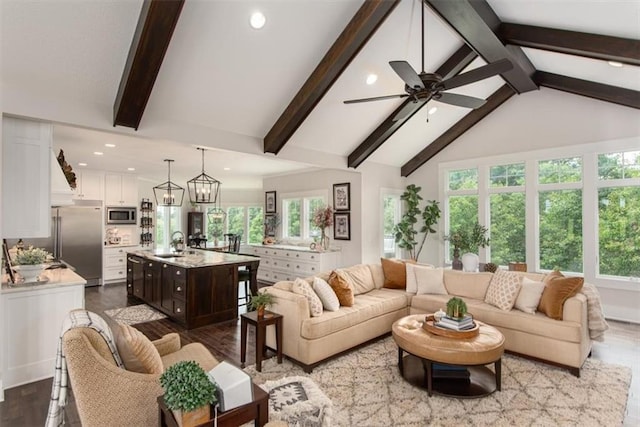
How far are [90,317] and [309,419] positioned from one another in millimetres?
1499

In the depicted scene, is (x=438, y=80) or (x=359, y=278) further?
(x=359, y=278)

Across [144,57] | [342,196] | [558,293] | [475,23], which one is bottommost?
[558,293]

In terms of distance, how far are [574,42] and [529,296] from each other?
2929mm

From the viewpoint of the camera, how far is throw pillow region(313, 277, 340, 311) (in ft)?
12.4

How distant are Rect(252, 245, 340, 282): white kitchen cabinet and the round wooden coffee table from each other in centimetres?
349

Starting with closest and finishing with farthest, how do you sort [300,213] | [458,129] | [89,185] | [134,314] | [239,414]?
[239,414]
[134,314]
[458,129]
[89,185]
[300,213]

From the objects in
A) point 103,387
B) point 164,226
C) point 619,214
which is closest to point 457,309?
point 103,387

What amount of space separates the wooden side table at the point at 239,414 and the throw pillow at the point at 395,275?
3.48 meters

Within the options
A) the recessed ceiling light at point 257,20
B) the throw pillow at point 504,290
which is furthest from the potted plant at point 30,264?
the throw pillow at point 504,290

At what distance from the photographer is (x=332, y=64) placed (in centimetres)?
373

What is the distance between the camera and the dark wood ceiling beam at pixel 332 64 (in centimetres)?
328

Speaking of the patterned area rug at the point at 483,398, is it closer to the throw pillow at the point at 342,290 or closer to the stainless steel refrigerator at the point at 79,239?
the throw pillow at the point at 342,290

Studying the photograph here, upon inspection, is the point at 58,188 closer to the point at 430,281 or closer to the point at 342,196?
the point at 430,281

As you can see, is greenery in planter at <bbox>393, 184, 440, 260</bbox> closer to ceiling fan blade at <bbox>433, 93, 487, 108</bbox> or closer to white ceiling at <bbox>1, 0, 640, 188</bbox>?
white ceiling at <bbox>1, 0, 640, 188</bbox>
